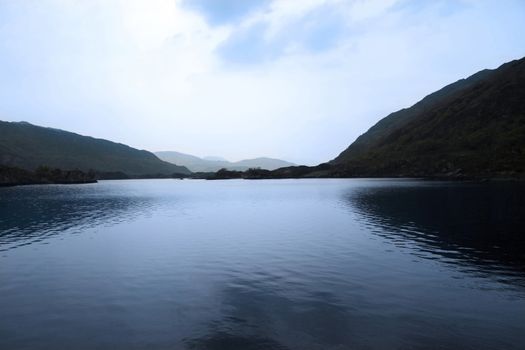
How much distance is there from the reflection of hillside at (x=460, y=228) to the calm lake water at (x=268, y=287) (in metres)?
0.36

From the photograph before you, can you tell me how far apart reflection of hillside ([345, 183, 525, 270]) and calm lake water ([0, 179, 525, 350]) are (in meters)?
A: 0.36

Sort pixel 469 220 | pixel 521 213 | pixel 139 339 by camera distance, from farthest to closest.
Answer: pixel 521 213 → pixel 469 220 → pixel 139 339

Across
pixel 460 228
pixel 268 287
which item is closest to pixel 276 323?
pixel 268 287

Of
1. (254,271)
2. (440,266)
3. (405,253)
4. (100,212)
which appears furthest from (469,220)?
(100,212)

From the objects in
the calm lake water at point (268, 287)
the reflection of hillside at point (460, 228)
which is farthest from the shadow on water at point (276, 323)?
the reflection of hillside at point (460, 228)

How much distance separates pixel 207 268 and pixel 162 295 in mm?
9651

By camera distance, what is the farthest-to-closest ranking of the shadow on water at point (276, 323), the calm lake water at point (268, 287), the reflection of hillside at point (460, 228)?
the reflection of hillside at point (460, 228), the calm lake water at point (268, 287), the shadow on water at point (276, 323)

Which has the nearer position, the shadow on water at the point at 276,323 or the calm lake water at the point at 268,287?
the shadow on water at the point at 276,323

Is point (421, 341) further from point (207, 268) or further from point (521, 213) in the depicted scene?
point (521, 213)

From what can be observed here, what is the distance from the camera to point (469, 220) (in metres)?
73.8

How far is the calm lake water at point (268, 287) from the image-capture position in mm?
23734

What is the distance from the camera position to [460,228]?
65188 millimetres

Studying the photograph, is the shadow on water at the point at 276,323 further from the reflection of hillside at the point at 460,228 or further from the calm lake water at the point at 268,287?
the reflection of hillside at the point at 460,228

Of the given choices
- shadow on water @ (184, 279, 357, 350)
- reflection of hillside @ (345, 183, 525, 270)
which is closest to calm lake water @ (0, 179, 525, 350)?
shadow on water @ (184, 279, 357, 350)
